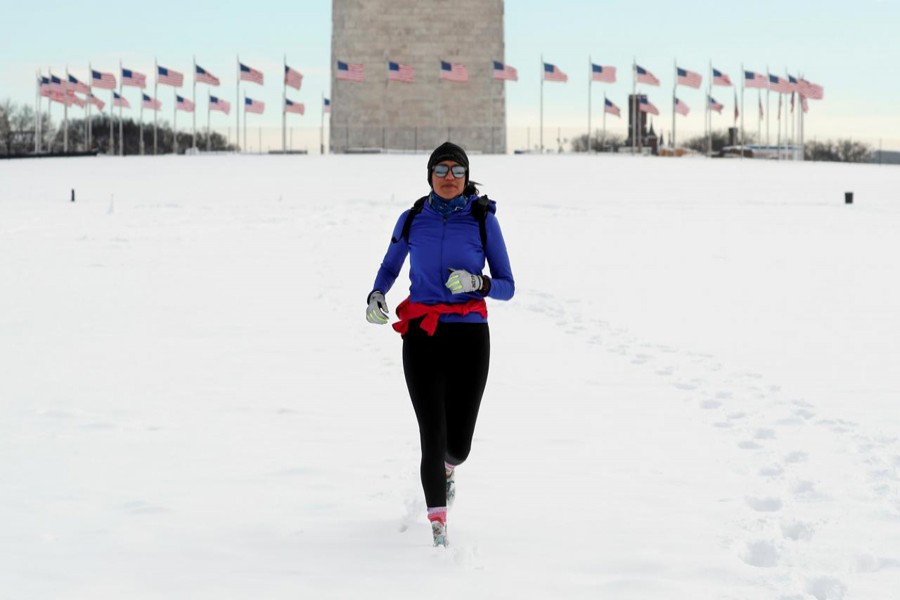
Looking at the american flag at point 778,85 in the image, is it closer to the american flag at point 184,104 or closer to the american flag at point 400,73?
the american flag at point 400,73

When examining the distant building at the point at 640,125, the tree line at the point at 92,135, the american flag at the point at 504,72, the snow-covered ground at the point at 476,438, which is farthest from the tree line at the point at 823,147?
the snow-covered ground at the point at 476,438

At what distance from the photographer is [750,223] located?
100ft

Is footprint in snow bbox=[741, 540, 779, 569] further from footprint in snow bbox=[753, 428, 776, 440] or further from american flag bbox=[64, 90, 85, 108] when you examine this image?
american flag bbox=[64, 90, 85, 108]

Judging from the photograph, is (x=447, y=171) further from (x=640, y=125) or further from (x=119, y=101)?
(x=640, y=125)

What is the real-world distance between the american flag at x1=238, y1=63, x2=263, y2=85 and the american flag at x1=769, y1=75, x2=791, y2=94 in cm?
2526

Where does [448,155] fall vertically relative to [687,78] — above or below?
below

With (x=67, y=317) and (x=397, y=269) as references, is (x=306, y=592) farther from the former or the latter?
(x=67, y=317)

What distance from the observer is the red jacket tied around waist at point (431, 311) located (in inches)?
215

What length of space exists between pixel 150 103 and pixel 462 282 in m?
66.1

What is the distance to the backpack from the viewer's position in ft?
18.1

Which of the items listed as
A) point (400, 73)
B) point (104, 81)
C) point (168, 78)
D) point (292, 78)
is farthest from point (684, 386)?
point (104, 81)

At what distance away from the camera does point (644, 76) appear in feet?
204

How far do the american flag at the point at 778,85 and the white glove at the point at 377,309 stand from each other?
63.4 m

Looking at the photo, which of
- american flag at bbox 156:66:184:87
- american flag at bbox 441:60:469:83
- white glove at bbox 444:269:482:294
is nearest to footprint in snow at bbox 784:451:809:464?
white glove at bbox 444:269:482:294
